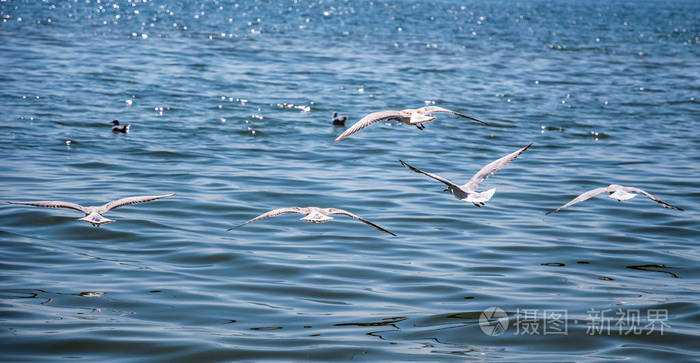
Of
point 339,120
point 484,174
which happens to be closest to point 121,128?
point 339,120

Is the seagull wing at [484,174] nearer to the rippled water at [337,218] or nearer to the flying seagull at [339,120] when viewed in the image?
the rippled water at [337,218]

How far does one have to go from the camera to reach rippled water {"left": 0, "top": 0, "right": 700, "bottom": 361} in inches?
347

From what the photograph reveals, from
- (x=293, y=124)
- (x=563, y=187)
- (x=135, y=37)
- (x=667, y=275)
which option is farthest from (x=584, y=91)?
(x=135, y=37)

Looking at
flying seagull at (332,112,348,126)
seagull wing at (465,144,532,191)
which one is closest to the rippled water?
flying seagull at (332,112,348,126)

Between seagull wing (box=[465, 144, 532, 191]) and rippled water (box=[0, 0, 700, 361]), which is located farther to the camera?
seagull wing (box=[465, 144, 532, 191])

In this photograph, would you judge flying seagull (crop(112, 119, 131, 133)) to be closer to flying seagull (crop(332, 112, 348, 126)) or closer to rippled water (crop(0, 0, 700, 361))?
rippled water (crop(0, 0, 700, 361))

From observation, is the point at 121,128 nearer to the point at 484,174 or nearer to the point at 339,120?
the point at 339,120

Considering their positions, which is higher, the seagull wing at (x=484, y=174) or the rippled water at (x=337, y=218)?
the seagull wing at (x=484, y=174)

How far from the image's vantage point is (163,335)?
846 cm

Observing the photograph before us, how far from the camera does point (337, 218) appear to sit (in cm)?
1332

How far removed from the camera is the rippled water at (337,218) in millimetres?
8812

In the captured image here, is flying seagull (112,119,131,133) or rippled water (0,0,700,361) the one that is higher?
flying seagull (112,119,131,133)

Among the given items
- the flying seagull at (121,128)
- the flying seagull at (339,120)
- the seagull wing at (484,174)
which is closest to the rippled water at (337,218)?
the flying seagull at (121,128)

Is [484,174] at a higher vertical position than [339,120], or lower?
higher
